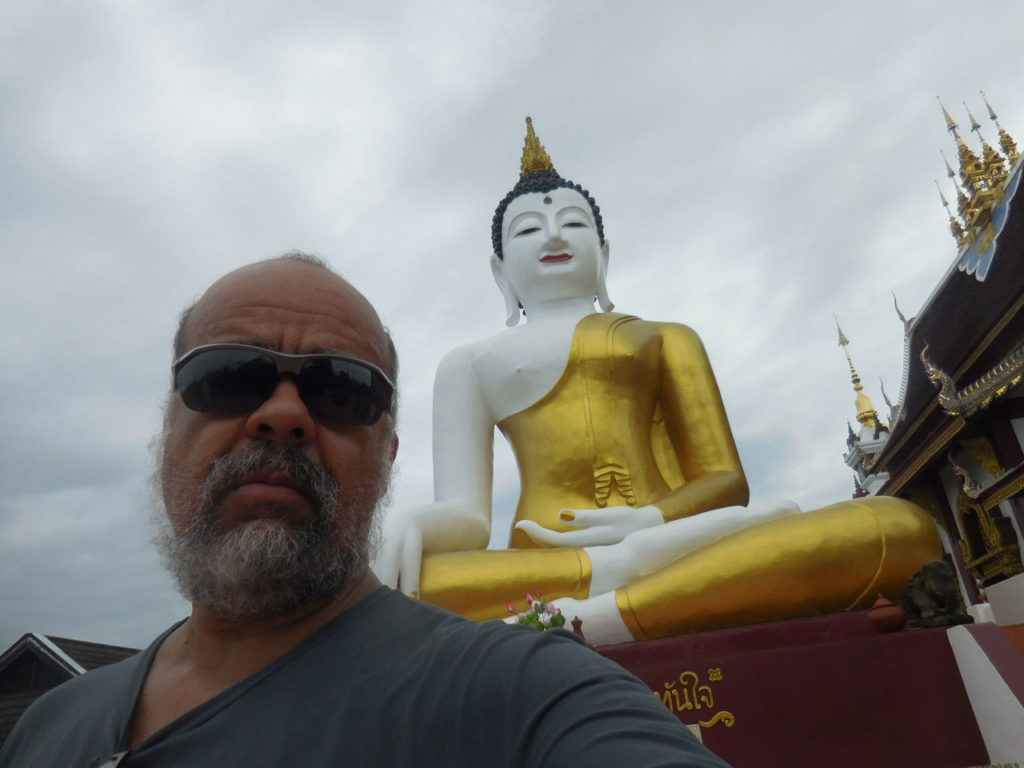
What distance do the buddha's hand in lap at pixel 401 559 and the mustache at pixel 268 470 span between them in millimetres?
2422

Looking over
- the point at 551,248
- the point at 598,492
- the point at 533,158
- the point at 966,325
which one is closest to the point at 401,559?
the point at 598,492

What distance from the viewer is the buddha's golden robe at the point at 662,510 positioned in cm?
287

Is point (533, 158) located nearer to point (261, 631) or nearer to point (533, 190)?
point (533, 190)

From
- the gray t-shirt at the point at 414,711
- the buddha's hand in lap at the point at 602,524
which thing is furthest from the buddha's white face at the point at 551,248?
the gray t-shirt at the point at 414,711

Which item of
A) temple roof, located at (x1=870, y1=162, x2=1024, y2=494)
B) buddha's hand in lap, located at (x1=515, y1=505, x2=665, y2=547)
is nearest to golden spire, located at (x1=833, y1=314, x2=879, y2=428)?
temple roof, located at (x1=870, y1=162, x2=1024, y2=494)

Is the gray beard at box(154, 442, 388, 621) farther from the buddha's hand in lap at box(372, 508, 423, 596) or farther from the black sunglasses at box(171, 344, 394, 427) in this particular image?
the buddha's hand in lap at box(372, 508, 423, 596)

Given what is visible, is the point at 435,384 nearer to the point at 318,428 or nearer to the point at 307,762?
the point at 318,428

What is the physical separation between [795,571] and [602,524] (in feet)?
3.16

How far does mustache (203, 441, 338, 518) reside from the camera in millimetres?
891

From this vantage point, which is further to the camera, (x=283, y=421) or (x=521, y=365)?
(x=521, y=365)

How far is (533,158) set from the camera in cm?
552

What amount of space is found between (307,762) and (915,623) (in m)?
2.72

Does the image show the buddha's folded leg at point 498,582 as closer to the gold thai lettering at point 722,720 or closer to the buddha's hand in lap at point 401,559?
the buddha's hand in lap at point 401,559

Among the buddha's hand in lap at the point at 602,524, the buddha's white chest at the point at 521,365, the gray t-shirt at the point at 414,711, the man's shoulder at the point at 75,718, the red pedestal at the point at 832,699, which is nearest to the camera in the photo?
the gray t-shirt at the point at 414,711
